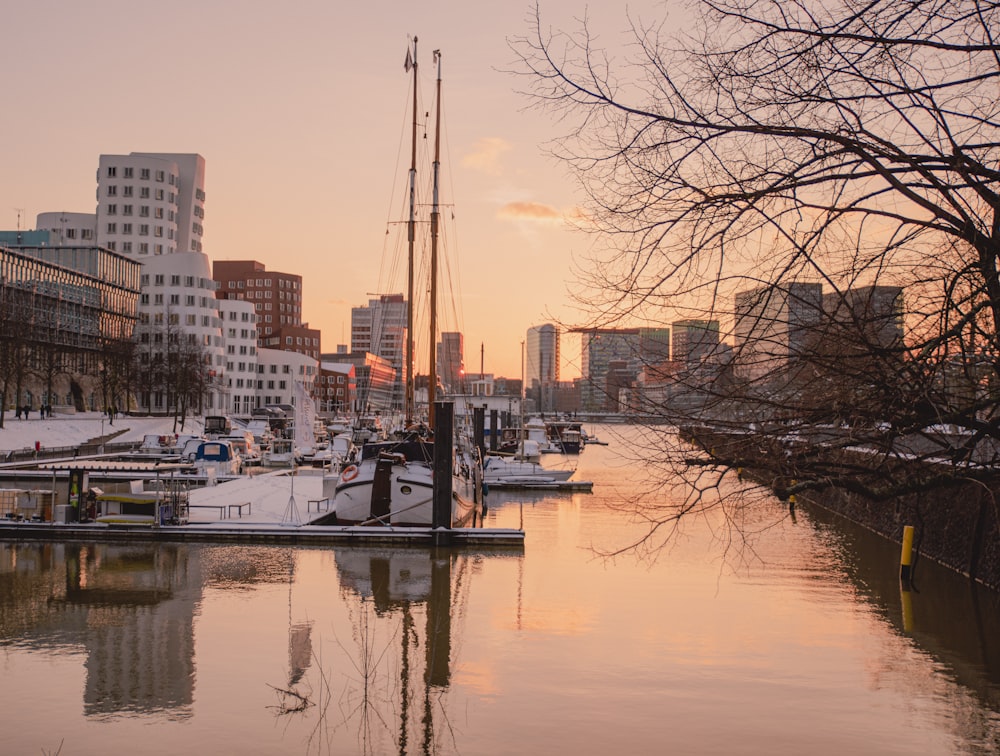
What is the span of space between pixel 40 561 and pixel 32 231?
143423 mm

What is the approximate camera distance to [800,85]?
6.27m

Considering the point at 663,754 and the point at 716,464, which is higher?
the point at 716,464

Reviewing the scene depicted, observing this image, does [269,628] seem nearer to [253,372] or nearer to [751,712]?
[751,712]

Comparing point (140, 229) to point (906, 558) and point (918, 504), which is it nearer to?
point (906, 558)

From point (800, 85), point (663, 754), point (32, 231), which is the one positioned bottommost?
point (663, 754)

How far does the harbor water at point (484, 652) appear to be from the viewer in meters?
13.6

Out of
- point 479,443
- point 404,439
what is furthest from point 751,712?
point 479,443

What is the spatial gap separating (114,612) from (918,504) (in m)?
17.8

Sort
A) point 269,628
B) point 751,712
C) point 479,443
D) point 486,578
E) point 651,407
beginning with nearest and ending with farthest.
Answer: point 651,407, point 751,712, point 269,628, point 486,578, point 479,443

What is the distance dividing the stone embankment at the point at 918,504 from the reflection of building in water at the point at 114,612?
31.9 ft

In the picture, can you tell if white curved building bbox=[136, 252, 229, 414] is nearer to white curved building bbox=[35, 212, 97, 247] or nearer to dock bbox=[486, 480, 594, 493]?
white curved building bbox=[35, 212, 97, 247]

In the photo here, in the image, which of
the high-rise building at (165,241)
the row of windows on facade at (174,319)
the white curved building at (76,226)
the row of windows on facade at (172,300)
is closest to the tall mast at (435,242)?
the high-rise building at (165,241)

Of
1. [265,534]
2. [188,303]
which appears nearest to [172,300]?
[188,303]

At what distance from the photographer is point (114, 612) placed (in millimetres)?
20750
